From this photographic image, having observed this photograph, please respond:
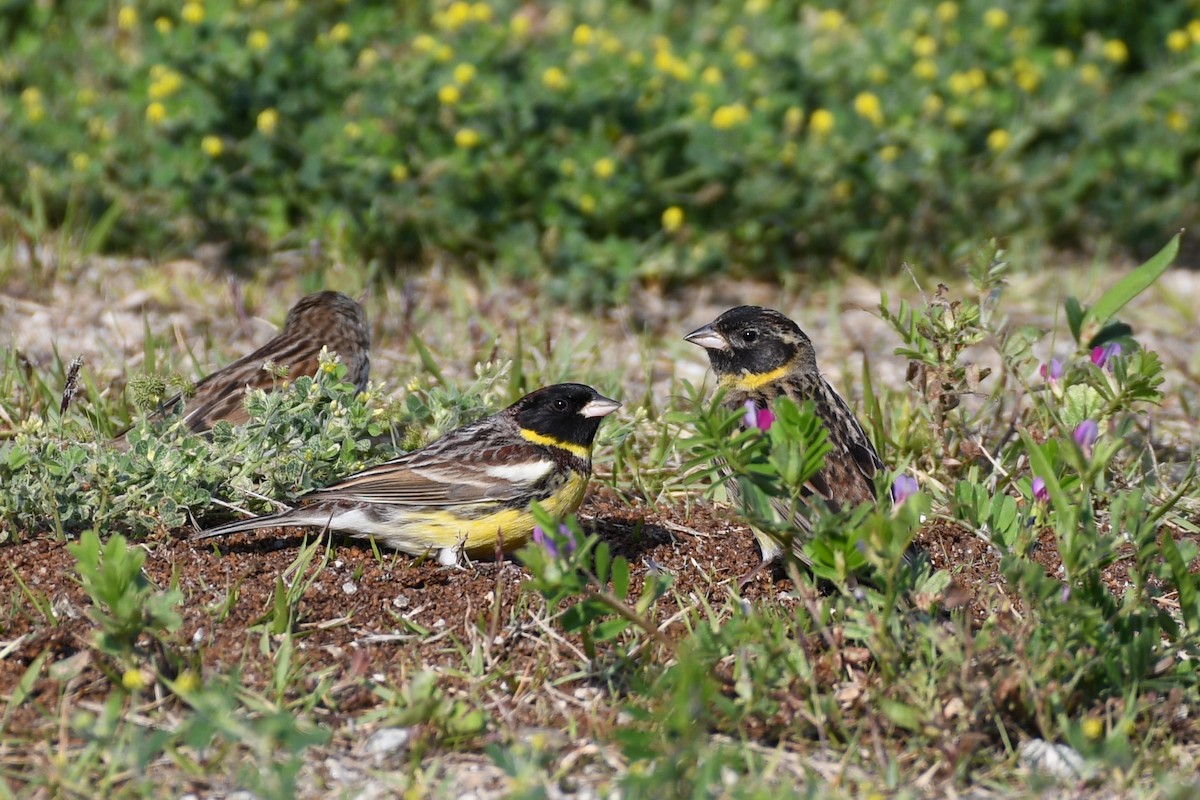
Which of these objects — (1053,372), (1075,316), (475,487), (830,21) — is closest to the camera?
(475,487)

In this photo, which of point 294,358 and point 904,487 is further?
point 294,358

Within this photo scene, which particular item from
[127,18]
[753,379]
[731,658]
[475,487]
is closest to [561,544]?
[731,658]

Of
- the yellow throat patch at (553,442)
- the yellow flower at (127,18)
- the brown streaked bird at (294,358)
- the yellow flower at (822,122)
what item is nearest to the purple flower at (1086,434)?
the yellow throat patch at (553,442)

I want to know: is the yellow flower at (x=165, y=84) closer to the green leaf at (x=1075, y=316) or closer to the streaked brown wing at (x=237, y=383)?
the streaked brown wing at (x=237, y=383)

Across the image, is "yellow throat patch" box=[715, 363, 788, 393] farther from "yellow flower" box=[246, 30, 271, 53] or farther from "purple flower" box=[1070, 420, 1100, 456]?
"yellow flower" box=[246, 30, 271, 53]

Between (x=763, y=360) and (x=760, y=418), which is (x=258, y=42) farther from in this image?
(x=760, y=418)

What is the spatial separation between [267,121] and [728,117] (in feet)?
7.56

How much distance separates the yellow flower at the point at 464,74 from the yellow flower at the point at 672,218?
120 cm

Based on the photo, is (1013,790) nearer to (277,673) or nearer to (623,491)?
(277,673)

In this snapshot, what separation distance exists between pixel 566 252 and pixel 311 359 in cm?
183

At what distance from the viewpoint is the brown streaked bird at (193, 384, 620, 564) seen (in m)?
4.96

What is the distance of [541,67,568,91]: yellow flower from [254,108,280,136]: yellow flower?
135cm

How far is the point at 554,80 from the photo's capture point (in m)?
7.57

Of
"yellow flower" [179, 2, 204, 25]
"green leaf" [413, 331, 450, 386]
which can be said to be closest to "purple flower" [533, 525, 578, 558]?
"green leaf" [413, 331, 450, 386]
